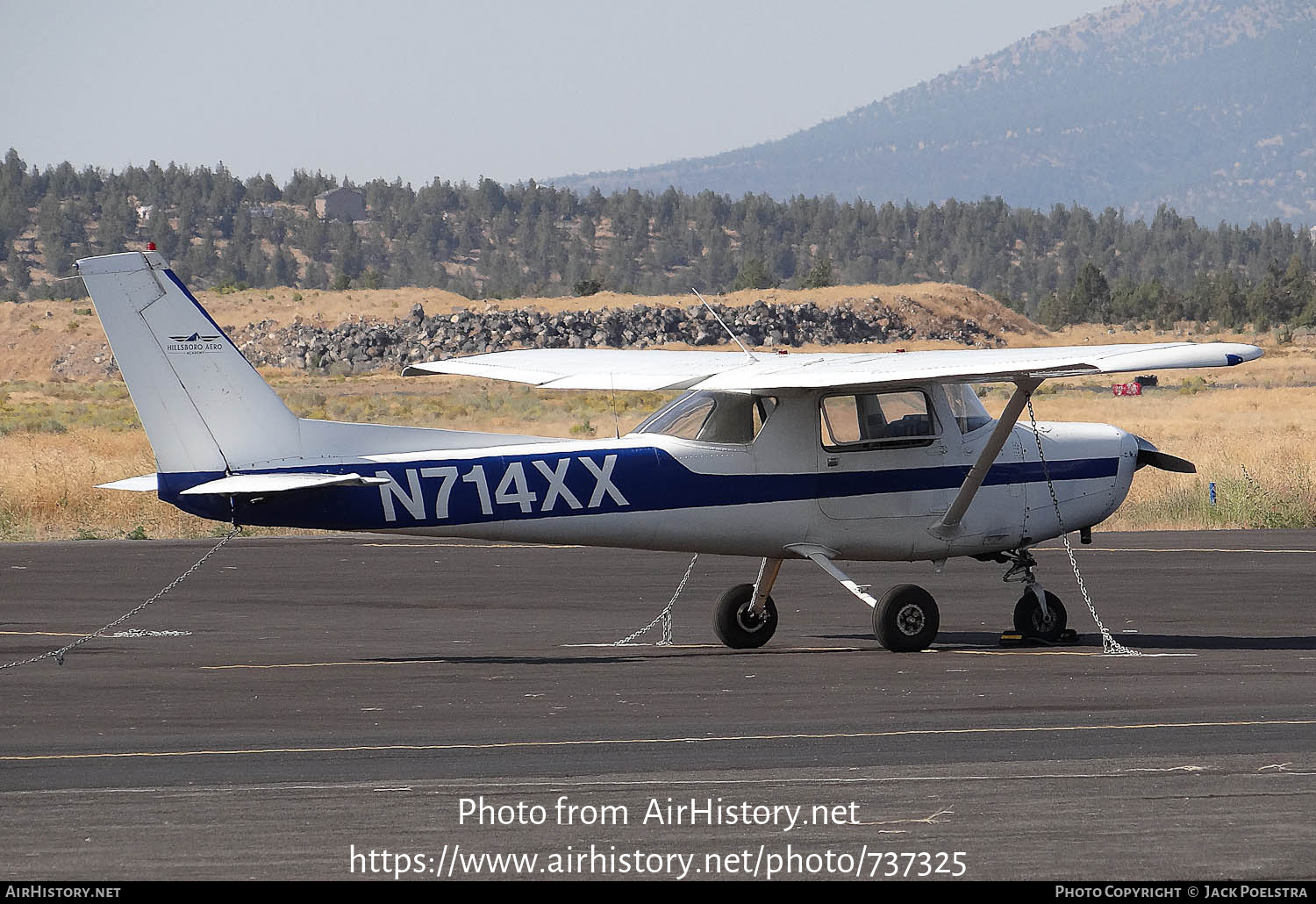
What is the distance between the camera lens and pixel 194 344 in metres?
13.3

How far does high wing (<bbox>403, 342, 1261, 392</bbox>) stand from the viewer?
42.8ft

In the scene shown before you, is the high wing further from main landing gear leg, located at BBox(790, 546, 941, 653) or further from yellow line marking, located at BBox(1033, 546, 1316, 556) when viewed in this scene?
yellow line marking, located at BBox(1033, 546, 1316, 556)

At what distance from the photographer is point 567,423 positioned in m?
57.6

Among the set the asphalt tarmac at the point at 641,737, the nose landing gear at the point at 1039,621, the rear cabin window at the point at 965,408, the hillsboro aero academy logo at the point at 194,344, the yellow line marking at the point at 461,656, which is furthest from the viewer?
the rear cabin window at the point at 965,408

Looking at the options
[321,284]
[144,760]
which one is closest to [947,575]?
[144,760]

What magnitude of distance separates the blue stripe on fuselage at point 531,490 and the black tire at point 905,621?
99 centimetres

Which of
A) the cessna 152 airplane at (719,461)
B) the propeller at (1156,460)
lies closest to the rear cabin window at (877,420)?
the cessna 152 airplane at (719,461)

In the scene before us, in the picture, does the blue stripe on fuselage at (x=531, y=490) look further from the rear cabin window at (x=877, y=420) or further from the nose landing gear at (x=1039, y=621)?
the nose landing gear at (x=1039, y=621)

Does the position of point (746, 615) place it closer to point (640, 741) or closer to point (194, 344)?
point (640, 741)

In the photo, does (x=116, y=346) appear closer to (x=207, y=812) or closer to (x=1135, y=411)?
(x=207, y=812)

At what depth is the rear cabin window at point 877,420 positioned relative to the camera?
15.1 m

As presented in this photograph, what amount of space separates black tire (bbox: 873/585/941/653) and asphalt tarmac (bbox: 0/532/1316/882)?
0.59ft

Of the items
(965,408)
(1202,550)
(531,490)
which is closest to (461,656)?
(531,490)

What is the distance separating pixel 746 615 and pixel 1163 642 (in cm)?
378
